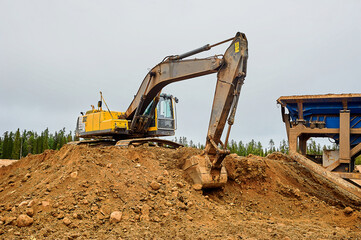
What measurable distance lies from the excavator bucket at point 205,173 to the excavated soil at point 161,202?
0.76 ft

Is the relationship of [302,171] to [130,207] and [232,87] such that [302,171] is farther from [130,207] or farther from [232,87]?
[130,207]

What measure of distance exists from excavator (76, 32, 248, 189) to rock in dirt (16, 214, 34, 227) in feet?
11.3

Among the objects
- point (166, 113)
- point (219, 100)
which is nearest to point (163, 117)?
point (166, 113)

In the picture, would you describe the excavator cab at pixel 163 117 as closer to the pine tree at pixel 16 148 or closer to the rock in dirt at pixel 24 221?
the rock in dirt at pixel 24 221

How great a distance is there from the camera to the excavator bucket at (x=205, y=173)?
696 cm

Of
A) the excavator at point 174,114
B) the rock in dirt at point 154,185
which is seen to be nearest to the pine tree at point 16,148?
the excavator at point 174,114

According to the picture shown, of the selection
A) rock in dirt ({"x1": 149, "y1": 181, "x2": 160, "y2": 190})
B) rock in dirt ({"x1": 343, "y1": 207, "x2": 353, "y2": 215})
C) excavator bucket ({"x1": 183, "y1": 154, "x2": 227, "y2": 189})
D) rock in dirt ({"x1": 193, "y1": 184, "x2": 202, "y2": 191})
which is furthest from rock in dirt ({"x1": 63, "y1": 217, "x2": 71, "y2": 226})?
rock in dirt ({"x1": 343, "y1": 207, "x2": 353, "y2": 215})

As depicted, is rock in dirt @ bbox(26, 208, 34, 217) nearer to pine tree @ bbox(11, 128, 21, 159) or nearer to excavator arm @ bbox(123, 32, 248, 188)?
excavator arm @ bbox(123, 32, 248, 188)

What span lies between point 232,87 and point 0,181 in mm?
6655

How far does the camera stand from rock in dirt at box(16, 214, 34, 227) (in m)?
4.82

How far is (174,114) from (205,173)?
175 inches

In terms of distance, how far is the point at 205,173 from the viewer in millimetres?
6996

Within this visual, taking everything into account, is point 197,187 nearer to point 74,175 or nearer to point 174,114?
point 74,175

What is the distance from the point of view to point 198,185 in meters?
6.91
